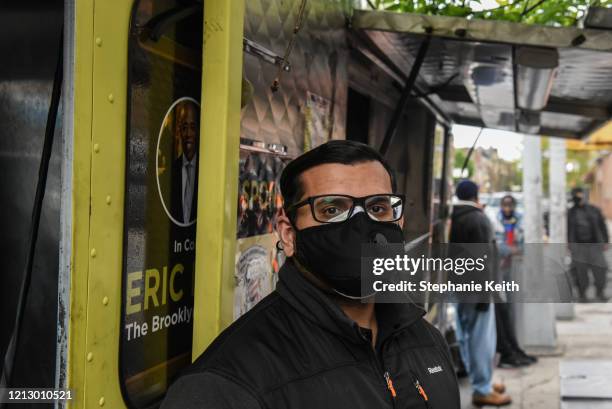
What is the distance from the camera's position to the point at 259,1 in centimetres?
237

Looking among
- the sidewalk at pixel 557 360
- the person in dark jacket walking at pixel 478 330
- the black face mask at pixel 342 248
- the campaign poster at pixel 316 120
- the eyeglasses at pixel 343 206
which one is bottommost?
the sidewalk at pixel 557 360

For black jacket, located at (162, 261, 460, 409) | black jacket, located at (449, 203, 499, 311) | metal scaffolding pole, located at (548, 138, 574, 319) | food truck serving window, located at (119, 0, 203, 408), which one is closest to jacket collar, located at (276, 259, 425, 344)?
black jacket, located at (162, 261, 460, 409)

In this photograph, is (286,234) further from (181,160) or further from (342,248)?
(181,160)

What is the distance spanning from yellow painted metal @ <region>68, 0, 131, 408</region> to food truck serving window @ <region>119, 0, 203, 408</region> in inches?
1.7

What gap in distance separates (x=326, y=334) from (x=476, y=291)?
0.75 m

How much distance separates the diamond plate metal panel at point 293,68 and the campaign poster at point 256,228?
11cm

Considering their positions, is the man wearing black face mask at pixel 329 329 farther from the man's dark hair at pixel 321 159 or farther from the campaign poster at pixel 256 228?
the campaign poster at pixel 256 228

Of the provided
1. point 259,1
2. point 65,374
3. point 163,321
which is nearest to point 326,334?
point 163,321

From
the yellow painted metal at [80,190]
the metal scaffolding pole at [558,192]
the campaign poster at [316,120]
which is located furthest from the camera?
the metal scaffolding pole at [558,192]

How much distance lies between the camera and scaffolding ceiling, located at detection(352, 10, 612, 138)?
11.4 ft

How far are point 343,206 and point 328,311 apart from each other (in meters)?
0.28

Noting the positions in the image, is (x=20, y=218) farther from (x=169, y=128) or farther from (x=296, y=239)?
(x=296, y=239)

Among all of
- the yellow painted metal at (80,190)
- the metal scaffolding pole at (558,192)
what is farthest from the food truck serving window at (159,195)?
the metal scaffolding pole at (558,192)

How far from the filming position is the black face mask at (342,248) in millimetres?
1737
